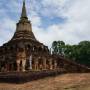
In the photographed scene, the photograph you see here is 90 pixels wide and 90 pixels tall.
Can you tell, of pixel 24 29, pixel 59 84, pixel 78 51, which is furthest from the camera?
pixel 78 51

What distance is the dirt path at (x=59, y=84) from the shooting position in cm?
3192

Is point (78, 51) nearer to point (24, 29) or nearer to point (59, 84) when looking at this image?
point (24, 29)

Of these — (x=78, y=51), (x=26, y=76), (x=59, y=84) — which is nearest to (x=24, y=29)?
(x=78, y=51)

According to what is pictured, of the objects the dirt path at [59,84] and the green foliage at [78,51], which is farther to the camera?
the green foliage at [78,51]

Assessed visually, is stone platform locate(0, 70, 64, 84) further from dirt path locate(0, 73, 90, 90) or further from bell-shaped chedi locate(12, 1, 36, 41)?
bell-shaped chedi locate(12, 1, 36, 41)

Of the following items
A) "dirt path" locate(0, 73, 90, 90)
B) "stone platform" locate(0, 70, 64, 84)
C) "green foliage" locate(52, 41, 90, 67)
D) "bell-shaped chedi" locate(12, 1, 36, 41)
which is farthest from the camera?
"green foliage" locate(52, 41, 90, 67)

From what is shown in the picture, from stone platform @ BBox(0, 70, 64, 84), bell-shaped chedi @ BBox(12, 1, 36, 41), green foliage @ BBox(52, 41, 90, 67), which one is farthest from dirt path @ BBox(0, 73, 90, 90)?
green foliage @ BBox(52, 41, 90, 67)

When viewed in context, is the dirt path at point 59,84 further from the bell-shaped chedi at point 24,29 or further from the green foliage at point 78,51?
the green foliage at point 78,51

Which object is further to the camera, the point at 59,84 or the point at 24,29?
the point at 24,29

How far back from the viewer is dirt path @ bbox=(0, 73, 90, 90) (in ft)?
105

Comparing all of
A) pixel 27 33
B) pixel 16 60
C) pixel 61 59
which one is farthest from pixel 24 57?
pixel 27 33

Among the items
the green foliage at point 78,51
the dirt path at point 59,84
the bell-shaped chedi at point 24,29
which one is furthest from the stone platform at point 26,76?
the green foliage at point 78,51

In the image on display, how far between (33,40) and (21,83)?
1510 centimetres

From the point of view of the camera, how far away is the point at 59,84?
33.8 metres
